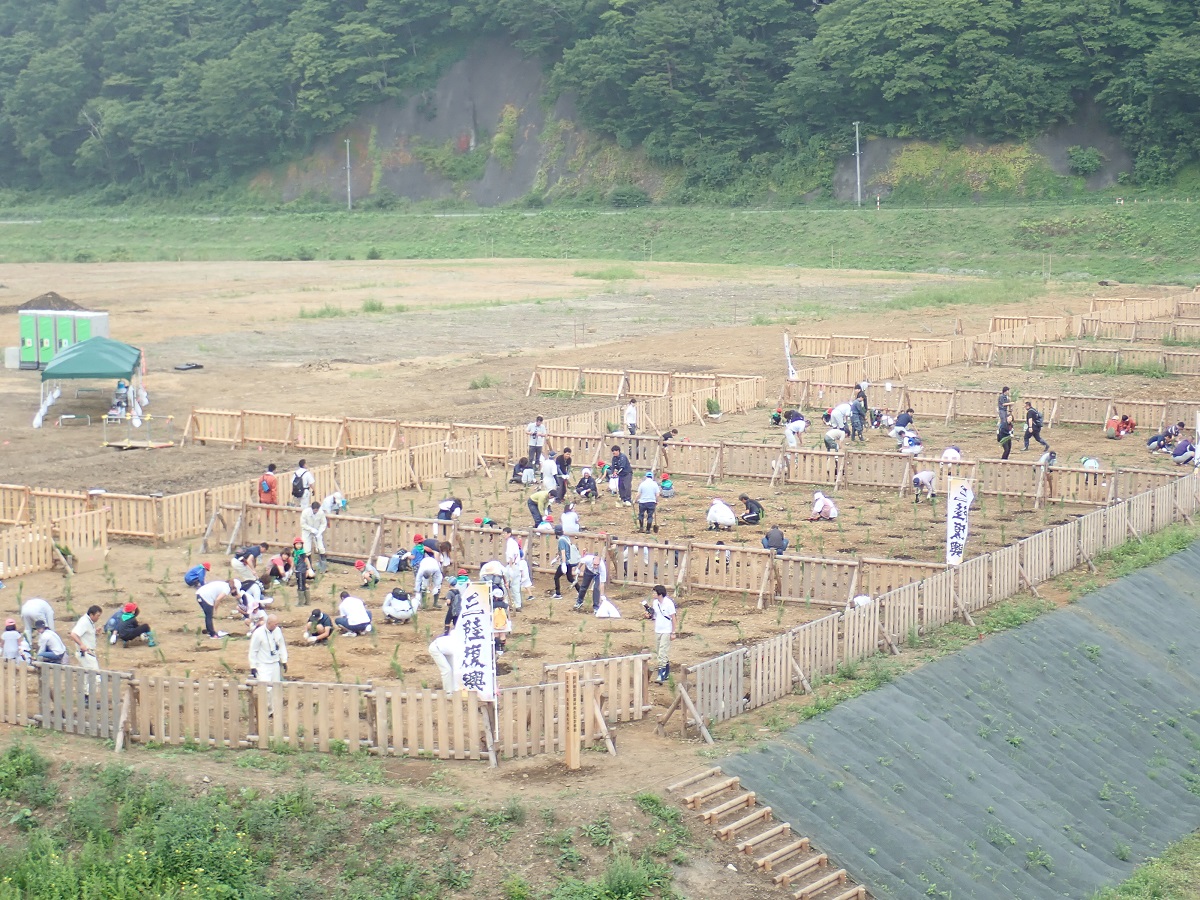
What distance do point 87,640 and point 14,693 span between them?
1.15 m

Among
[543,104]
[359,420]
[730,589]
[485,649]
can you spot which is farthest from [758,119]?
[485,649]

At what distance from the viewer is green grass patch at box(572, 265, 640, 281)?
73.3 m

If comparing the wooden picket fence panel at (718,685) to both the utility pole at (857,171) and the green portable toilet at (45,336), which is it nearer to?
the green portable toilet at (45,336)

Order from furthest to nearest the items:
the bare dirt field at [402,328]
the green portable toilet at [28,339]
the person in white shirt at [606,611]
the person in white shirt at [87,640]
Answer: the green portable toilet at [28,339], the bare dirt field at [402,328], the person in white shirt at [606,611], the person in white shirt at [87,640]

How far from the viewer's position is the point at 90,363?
39031 mm

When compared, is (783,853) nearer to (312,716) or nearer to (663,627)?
(663,627)

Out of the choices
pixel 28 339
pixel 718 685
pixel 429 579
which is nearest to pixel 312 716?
pixel 718 685

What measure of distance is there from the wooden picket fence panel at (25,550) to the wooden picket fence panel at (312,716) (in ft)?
31.1

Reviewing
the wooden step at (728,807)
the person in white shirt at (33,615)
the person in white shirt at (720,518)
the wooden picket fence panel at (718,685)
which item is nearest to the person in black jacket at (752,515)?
the person in white shirt at (720,518)

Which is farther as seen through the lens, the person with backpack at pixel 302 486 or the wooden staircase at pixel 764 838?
the person with backpack at pixel 302 486

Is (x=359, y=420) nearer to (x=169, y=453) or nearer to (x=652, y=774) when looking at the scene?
(x=169, y=453)

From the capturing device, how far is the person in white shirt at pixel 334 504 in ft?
85.7

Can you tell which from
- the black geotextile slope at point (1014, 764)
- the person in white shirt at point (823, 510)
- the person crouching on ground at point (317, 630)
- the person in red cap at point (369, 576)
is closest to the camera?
the black geotextile slope at point (1014, 764)

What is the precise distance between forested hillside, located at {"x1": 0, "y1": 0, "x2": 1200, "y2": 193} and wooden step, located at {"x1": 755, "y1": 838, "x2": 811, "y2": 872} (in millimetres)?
79234
